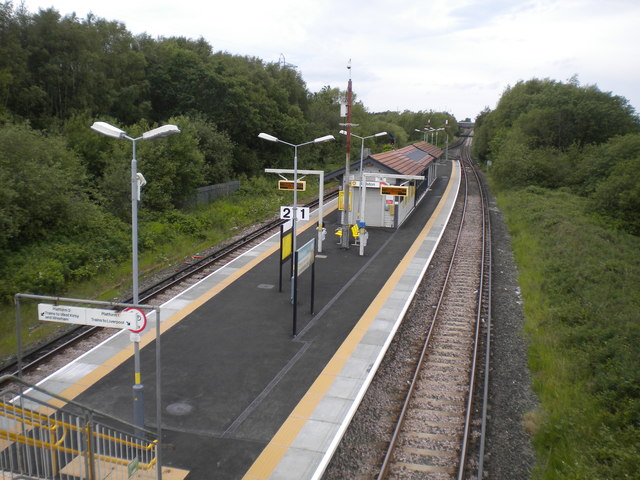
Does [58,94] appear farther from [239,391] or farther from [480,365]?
[480,365]

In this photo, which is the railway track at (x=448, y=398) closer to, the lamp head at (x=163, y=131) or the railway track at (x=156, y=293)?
the lamp head at (x=163, y=131)

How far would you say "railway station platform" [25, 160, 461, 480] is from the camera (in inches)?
365

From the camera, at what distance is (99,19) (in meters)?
34.9

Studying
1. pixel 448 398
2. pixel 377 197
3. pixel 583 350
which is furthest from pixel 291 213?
pixel 377 197

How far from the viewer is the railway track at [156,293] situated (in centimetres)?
1226

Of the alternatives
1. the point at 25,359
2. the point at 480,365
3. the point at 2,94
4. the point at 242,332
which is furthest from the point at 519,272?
the point at 2,94

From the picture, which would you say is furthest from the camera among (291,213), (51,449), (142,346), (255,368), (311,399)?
(291,213)

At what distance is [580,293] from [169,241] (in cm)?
1590

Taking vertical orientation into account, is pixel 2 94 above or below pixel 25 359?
above

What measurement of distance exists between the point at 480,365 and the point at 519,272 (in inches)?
362

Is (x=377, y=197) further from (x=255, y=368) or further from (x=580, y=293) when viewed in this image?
(x=255, y=368)

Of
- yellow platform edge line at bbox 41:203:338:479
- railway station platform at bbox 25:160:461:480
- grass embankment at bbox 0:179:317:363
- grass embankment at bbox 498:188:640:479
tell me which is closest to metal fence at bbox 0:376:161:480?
yellow platform edge line at bbox 41:203:338:479

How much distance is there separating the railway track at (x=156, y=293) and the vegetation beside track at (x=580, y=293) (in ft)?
34.6

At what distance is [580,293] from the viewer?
53.2 feet
